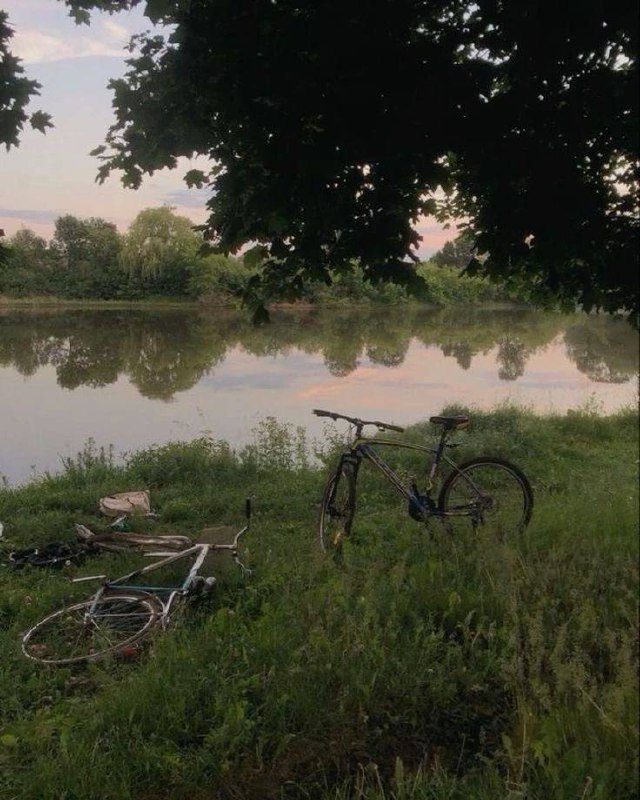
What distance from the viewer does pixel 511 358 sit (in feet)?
75.5

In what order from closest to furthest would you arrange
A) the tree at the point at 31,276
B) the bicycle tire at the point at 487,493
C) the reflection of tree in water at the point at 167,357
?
the bicycle tire at the point at 487,493, the reflection of tree in water at the point at 167,357, the tree at the point at 31,276

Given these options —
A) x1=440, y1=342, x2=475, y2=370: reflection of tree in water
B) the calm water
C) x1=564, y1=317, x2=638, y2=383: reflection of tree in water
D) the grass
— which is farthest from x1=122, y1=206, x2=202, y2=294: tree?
x1=564, y1=317, x2=638, y2=383: reflection of tree in water

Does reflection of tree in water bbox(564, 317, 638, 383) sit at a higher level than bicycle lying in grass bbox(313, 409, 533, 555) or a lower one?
higher

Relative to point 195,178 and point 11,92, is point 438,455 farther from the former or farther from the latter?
point 11,92

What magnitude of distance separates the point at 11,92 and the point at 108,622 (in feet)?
10.6

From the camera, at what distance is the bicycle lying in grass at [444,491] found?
5.08 meters

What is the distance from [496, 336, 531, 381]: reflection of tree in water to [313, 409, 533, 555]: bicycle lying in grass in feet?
48.6

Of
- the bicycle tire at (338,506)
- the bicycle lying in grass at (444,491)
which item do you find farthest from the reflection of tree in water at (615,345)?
the bicycle tire at (338,506)

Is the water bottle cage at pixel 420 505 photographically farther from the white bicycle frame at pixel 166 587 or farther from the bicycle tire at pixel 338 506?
the white bicycle frame at pixel 166 587

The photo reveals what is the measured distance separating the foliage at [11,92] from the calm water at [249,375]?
134 inches

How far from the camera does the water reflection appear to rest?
21172 millimetres

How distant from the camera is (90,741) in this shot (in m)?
2.71

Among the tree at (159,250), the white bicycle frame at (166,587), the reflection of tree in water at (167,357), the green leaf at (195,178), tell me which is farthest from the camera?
the tree at (159,250)

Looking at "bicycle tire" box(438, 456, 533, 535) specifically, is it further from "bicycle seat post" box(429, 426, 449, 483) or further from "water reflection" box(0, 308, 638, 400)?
"water reflection" box(0, 308, 638, 400)
